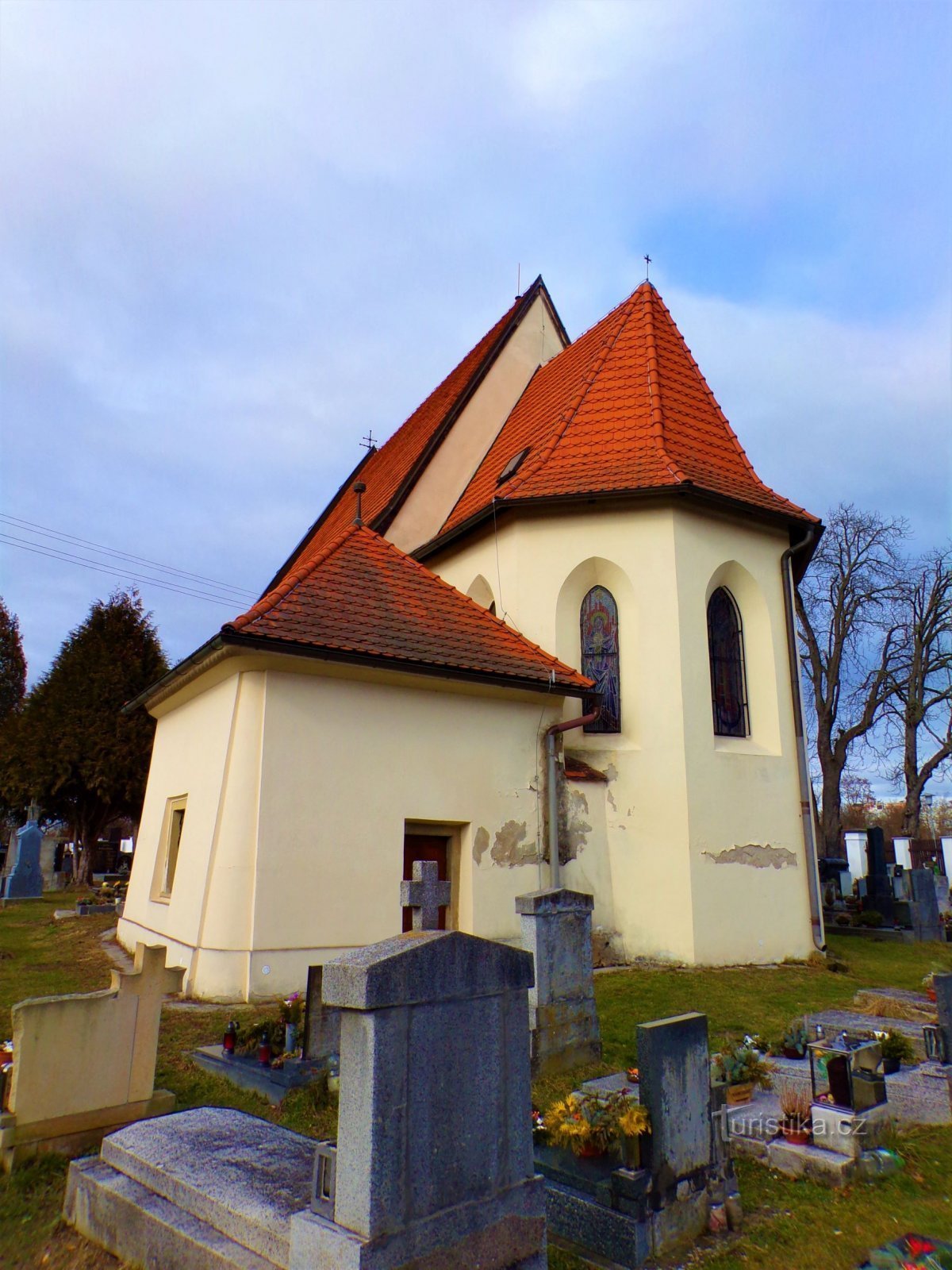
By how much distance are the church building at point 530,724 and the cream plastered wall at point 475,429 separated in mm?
1024

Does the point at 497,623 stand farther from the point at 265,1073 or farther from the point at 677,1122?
the point at 677,1122

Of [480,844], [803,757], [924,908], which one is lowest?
[924,908]

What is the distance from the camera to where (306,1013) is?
575cm

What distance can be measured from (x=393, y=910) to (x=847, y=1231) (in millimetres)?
5876

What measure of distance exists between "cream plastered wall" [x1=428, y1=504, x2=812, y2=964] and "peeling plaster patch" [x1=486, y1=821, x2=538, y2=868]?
0.72 meters

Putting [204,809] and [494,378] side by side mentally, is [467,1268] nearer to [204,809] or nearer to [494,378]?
[204,809]

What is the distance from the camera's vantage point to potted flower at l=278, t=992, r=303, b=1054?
5938 mm

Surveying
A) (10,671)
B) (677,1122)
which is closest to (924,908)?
(677,1122)

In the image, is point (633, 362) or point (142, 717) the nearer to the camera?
point (633, 362)

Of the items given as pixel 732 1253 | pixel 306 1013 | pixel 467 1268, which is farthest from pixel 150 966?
pixel 732 1253

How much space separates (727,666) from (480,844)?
4691 mm

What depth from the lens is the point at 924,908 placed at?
14883mm

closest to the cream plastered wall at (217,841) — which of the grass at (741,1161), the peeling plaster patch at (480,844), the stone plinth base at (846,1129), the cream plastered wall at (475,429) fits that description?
the grass at (741,1161)

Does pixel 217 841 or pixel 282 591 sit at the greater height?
pixel 282 591
